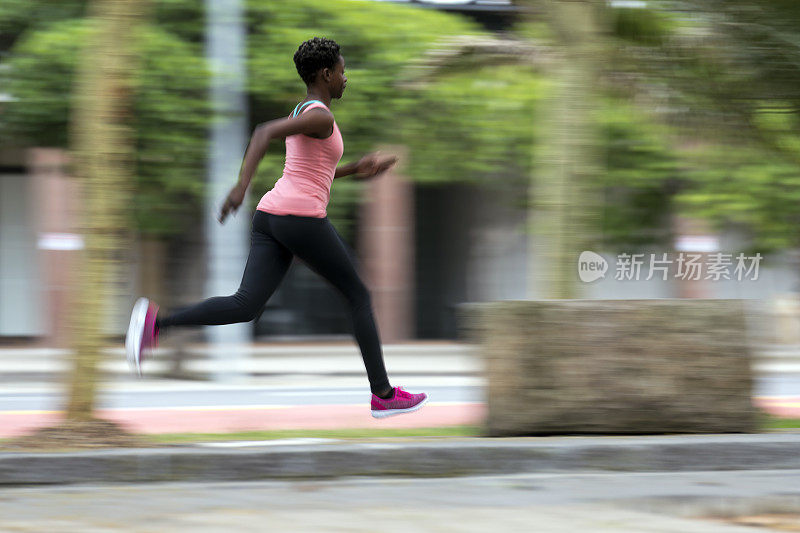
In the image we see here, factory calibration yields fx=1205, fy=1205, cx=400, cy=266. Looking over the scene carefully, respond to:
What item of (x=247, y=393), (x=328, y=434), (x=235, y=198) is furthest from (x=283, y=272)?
(x=247, y=393)

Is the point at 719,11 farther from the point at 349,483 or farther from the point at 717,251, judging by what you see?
the point at 717,251

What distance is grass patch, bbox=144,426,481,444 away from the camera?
6164mm

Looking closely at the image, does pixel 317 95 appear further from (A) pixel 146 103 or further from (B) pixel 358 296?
(A) pixel 146 103

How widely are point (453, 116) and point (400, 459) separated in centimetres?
922

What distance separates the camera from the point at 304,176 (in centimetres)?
542

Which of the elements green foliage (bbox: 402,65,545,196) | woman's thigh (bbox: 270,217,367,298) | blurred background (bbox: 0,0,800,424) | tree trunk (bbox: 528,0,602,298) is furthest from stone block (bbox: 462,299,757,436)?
green foliage (bbox: 402,65,545,196)

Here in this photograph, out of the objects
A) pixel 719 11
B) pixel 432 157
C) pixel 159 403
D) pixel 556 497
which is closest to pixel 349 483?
pixel 556 497

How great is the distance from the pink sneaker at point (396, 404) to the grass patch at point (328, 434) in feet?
1.41

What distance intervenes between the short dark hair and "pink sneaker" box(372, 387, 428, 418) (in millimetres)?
1518

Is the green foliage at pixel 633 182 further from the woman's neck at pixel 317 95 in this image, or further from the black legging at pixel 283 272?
the woman's neck at pixel 317 95

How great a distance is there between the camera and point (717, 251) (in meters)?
20.8
